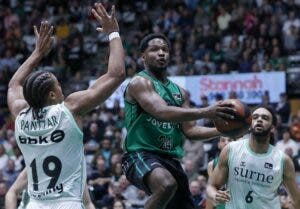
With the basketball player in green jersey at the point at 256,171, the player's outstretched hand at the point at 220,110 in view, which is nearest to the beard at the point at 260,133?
the basketball player in green jersey at the point at 256,171

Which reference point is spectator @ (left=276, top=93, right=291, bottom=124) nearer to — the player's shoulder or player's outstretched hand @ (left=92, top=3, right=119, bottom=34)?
the player's shoulder

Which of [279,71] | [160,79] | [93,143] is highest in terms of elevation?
[160,79]

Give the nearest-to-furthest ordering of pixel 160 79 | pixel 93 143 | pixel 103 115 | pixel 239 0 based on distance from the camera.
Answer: pixel 160 79, pixel 93 143, pixel 103 115, pixel 239 0

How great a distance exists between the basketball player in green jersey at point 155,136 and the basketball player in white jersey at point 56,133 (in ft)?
4.37

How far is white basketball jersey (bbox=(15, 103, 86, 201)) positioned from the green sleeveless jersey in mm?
1649

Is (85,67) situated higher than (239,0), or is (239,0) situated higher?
(239,0)

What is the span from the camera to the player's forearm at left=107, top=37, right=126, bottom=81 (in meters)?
6.36

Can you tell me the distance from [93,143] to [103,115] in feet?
4.85

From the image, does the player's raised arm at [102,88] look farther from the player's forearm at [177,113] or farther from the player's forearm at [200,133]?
the player's forearm at [200,133]

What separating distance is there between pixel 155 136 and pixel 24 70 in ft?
5.07

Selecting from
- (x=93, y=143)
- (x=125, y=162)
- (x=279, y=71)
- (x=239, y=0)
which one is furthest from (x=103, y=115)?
(x=125, y=162)

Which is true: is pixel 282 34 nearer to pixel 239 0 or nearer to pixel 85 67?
pixel 239 0

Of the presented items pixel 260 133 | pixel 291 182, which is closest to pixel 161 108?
pixel 260 133

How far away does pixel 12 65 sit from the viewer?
915 inches
